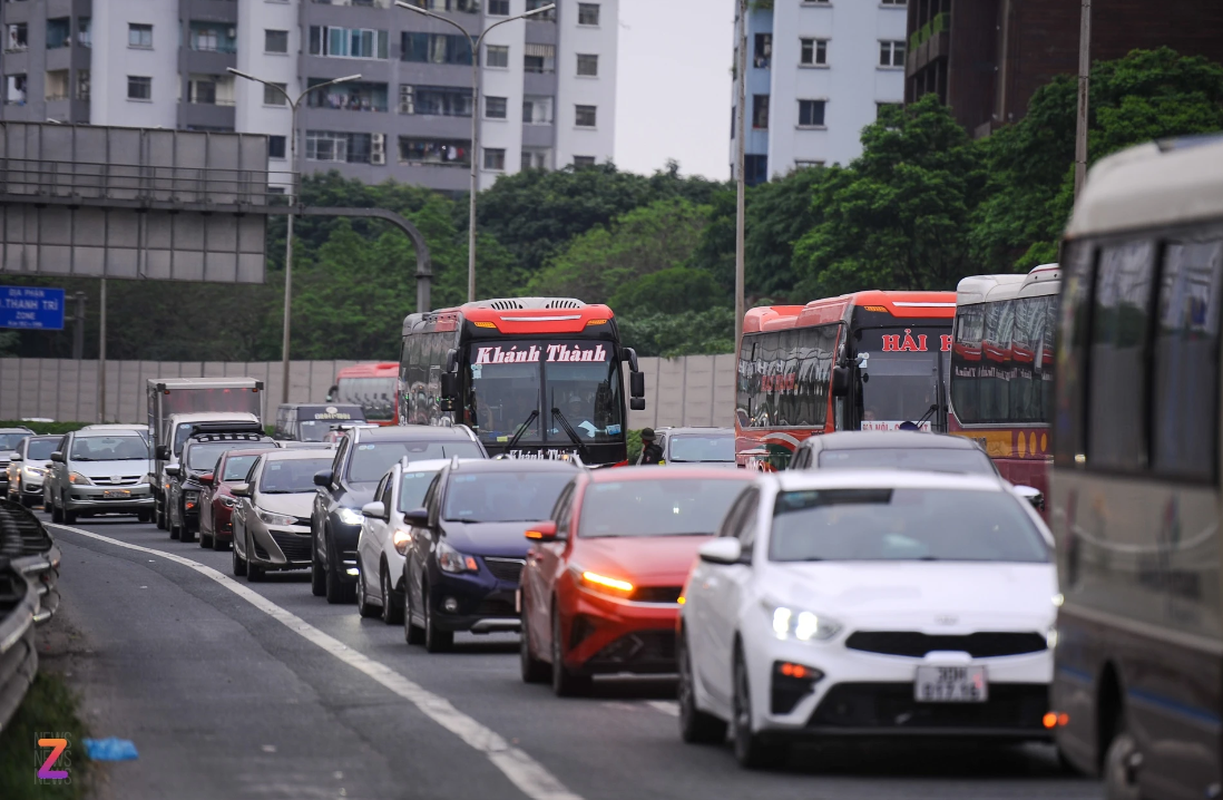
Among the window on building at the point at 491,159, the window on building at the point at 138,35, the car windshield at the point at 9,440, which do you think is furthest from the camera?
the window on building at the point at 491,159

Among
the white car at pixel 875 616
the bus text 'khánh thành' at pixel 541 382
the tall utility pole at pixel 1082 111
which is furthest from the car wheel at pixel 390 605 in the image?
the tall utility pole at pixel 1082 111

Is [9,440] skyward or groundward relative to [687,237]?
groundward

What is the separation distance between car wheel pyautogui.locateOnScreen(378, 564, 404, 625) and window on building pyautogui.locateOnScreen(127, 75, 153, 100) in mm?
104961

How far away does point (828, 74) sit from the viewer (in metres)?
113

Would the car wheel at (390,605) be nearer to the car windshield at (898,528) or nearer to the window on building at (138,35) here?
the car windshield at (898,528)

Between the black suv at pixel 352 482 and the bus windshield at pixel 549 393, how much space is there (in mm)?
7798

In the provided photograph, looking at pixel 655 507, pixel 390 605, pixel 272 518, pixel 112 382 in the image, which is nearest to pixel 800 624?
pixel 655 507

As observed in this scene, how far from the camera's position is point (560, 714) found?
13.0 metres

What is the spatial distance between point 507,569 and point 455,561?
0.39 metres

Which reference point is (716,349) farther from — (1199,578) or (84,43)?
(1199,578)

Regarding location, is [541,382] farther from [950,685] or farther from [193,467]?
[950,685]

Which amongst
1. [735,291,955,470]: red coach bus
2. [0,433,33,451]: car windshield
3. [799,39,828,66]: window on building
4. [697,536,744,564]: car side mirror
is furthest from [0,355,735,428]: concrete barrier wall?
[697,536,744,564]: car side mirror

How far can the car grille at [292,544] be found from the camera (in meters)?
27.5

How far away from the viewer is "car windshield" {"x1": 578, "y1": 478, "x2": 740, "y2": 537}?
14.4m
